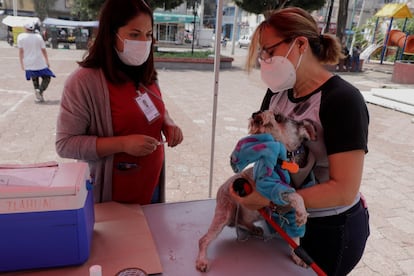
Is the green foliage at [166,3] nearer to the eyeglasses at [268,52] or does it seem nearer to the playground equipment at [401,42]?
the playground equipment at [401,42]

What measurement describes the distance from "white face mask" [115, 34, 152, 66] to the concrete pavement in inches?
18.0

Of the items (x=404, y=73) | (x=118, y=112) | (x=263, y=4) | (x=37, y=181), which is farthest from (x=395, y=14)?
(x=37, y=181)

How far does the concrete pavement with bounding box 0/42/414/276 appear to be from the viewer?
9.64 feet

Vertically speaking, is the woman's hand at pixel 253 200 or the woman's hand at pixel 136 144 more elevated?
the woman's hand at pixel 136 144

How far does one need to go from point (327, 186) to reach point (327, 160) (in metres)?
0.11

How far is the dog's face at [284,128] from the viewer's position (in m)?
1.02

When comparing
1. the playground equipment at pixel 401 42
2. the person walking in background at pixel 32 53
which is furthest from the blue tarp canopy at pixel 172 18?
A: the person walking in background at pixel 32 53

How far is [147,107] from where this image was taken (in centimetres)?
150

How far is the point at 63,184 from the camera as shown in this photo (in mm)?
995

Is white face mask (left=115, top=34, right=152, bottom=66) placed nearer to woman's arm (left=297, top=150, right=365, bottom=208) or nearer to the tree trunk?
woman's arm (left=297, top=150, right=365, bottom=208)

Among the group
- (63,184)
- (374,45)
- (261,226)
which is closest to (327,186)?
(261,226)

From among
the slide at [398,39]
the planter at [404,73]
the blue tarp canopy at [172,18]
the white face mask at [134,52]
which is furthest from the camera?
the blue tarp canopy at [172,18]

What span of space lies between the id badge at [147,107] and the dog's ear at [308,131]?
2.33ft

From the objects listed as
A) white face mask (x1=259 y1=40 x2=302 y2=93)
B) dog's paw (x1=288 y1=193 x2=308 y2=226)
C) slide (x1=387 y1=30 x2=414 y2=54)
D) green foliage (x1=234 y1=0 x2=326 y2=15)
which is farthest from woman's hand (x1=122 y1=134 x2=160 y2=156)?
slide (x1=387 y1=30 x2=414 y2=54)
